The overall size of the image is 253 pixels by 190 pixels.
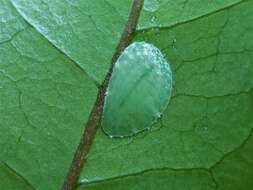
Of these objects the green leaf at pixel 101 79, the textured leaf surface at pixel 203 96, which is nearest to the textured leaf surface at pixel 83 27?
the green leaf at pixel 101 79

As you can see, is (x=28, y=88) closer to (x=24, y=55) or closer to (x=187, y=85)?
(x=24, y=55)

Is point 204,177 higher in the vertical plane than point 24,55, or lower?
lower

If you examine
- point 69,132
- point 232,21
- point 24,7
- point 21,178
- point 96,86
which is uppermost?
point 232,21

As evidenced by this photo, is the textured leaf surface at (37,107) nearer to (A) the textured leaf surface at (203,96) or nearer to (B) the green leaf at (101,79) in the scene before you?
(B) the green leaf at (101,79)

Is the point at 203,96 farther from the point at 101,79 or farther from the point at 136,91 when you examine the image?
the point at 101,79

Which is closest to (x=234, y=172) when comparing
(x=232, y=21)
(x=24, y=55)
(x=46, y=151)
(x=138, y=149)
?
(x=138, y=149)
